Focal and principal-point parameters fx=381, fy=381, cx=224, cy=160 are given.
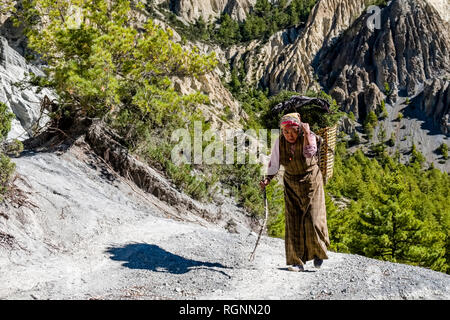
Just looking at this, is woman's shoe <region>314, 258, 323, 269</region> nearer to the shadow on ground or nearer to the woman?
the woman

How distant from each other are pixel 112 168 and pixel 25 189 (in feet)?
10.9

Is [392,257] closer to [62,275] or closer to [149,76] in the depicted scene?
[149,76]

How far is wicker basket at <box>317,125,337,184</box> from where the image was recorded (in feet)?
17.0

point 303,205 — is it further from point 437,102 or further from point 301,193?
point 437,102

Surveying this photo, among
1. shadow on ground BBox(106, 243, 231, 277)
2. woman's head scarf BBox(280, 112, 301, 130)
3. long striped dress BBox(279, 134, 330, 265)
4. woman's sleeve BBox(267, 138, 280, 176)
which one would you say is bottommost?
shadow on ground BBox(106, 243, 231, 277)

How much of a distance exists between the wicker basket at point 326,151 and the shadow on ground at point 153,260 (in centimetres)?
187

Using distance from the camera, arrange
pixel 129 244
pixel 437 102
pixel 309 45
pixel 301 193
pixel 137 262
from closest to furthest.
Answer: pixel 301 193 → pixel 137 262 → pixel 129 244 → pixel 437 102 → pixel 309 45

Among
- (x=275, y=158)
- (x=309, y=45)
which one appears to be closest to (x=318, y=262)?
(x=275, y=158)

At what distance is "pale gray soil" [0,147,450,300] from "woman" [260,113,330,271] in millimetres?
273

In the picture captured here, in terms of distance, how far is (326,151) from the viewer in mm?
5191

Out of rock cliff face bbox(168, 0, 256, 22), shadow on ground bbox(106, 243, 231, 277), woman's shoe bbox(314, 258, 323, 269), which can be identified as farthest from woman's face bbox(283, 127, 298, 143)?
rock cliff face bbox(168, 0, 256, 22)

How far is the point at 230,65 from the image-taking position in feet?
346

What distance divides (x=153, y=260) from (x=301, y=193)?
218 cm
